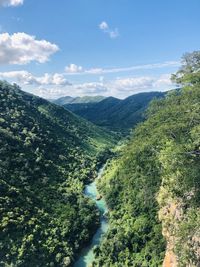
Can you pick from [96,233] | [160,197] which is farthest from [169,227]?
[96,233]

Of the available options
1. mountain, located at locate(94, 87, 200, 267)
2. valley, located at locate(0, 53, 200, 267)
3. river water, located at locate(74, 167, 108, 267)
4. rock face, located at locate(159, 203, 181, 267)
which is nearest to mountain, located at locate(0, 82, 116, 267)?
valley, located at locate(0, 53, 200, 267)

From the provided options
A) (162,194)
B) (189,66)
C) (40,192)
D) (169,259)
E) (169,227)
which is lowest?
(169,259)

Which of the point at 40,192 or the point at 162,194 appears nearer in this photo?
the point at 162,194

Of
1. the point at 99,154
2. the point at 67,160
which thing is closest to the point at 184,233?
the point at 67,160

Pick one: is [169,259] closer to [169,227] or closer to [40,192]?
[169,227]

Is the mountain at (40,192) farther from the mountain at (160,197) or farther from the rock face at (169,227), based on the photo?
the rock face at (169,227)

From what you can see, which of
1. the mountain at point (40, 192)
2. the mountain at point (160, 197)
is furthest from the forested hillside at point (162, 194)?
the mountain at point (40, 192)

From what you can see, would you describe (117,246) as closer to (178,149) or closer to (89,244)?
(89,244)
